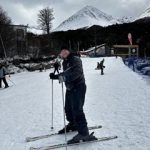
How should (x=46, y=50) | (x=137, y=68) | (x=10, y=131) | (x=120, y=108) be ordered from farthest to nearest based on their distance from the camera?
(x=46, y=50) → (x=137, y=68) → (x=120, y=108) → (x=10, y=131)

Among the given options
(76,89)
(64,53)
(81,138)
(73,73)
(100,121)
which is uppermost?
(64,53)

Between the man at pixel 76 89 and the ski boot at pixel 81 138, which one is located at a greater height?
the man at pixel 76 89

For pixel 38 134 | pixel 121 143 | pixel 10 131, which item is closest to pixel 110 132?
pixel 121 143

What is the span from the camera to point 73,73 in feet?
25.2

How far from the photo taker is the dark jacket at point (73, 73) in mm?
7695

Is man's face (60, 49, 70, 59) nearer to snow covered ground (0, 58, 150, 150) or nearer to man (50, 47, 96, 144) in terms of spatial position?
man (50, 47, 96, 144)

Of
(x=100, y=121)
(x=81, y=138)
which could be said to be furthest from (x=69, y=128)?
(x=100, y=121)

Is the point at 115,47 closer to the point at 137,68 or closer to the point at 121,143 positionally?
the point at 137,68

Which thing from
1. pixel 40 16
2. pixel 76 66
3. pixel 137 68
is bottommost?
pixel 137 68

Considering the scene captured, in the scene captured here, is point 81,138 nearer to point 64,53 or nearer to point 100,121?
point 64,53

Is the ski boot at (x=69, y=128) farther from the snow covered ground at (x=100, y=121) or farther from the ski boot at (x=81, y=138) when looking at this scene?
the ski boot at (x=81, y=138)

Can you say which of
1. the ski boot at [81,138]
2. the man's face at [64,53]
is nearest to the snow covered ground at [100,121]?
the ski boot at [81,138]

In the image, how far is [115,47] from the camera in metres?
85.8

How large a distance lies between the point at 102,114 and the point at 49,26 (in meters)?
87.0
